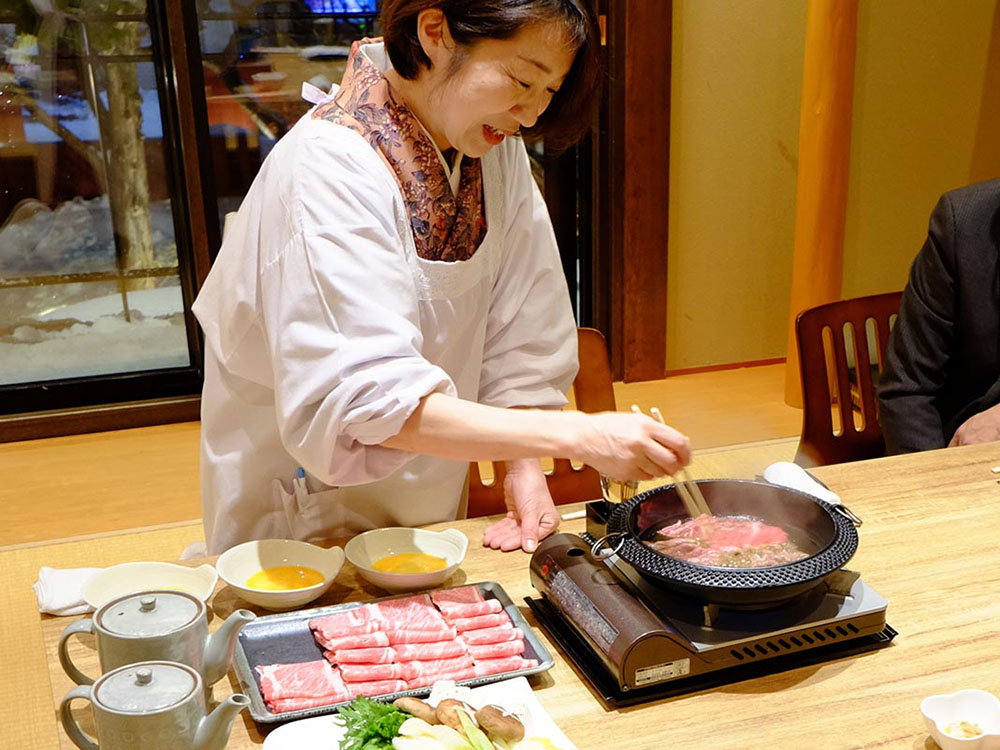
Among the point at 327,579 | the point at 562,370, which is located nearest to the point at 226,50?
the point at 562,370

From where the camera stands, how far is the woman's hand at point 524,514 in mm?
1820

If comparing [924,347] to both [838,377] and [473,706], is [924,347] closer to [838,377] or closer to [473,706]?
[838,377]

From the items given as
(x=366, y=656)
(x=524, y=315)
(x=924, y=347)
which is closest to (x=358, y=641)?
(x=366, y=656)

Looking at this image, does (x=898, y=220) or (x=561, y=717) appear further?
(x=898, y=220)

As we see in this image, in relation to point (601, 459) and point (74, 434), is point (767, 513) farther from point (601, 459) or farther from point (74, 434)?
point (74, 434)

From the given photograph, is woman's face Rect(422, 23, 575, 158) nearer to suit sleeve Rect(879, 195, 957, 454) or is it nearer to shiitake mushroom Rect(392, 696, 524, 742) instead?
shiitake mushroom Rect(392, 696, 524, 742)

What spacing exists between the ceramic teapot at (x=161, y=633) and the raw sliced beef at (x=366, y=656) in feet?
0.81

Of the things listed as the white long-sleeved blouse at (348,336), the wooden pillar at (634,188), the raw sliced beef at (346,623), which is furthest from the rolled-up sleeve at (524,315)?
the wooden pillar at (634,188)

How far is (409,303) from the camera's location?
158 centimetres

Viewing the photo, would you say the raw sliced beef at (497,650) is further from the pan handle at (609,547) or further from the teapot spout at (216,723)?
the teapot spout at (216,723)

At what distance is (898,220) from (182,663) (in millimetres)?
4640

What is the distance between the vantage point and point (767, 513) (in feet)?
5.37

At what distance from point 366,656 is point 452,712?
188mm

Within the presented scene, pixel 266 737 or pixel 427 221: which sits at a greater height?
pixel 427 221
